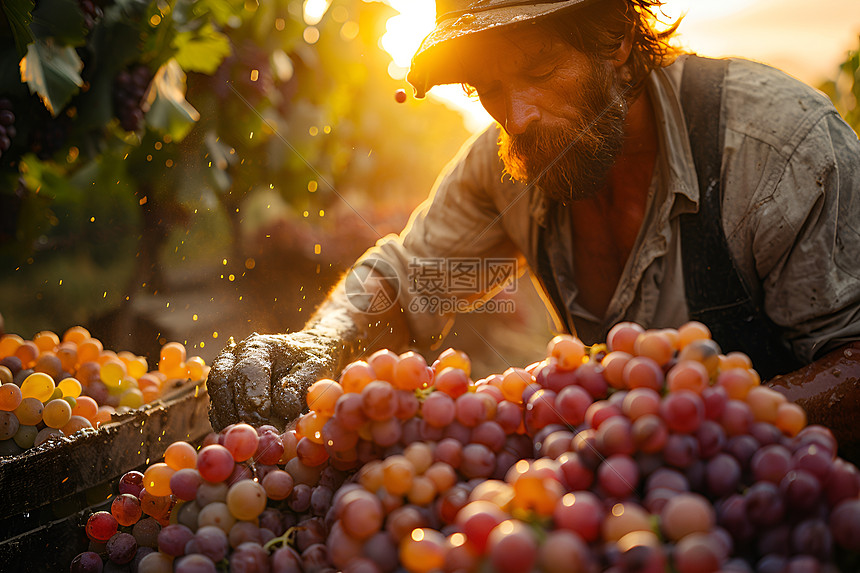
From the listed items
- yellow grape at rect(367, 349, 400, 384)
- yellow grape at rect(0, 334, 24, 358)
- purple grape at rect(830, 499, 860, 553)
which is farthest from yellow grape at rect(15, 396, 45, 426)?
purple grape at rect(830, 499, 860, 553)

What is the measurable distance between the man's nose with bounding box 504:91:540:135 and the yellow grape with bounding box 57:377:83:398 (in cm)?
138

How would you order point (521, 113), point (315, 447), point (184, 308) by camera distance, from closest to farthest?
point (315, 447)
point (521, 113)
point (184, 308)

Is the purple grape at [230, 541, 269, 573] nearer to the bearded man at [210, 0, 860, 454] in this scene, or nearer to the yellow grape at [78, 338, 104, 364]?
the bearded man at [210, 0, 860, 454]

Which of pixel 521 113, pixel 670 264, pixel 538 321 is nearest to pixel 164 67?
pixel 521 113

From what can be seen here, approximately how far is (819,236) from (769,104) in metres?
0.42

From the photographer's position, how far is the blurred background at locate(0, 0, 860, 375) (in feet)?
7.23

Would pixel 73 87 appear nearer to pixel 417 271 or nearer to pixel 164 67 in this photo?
pixel 164 67

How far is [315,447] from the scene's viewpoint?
0.97 meters

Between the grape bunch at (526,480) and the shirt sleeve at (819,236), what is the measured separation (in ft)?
2.80

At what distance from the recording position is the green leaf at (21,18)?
5.41ft

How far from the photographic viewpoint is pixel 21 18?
5.55 feet

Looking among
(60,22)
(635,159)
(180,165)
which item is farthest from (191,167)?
(635,159)

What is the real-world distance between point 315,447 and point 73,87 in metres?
1.61

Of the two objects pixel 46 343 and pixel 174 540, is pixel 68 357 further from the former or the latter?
pixel 174 540
